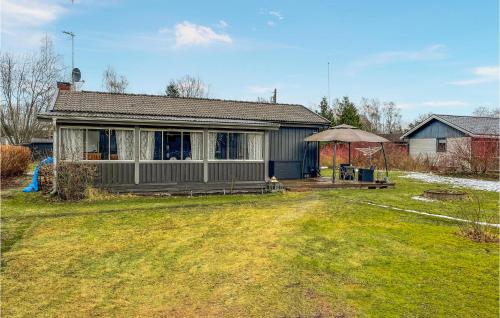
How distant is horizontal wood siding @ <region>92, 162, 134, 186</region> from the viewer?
40.2ft

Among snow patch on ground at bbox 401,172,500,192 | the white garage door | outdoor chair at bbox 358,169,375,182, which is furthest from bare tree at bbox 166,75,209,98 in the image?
outdoor chair at bbox 358,169,375,182

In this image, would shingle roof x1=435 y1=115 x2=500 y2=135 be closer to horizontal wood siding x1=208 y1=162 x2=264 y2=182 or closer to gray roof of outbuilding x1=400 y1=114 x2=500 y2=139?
gray roof of outbuilding x1=400 y1=114 x2=500 y2=139

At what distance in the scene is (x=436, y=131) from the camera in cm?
2786

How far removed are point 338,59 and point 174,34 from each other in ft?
40.3

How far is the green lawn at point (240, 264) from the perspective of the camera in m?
4.46

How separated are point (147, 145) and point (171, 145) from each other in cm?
86

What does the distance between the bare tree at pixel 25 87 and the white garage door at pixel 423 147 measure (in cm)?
3138

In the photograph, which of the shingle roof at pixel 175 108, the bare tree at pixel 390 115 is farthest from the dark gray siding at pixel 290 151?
the bare tree at pixel 390 115

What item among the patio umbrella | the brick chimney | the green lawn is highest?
the brick chimney

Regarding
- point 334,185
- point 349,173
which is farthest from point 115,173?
point 349,173

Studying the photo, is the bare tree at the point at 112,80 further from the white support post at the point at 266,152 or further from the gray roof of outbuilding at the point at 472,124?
the white support post at the point at 266,152

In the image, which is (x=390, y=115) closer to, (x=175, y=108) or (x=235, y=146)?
(x=175, y=108)

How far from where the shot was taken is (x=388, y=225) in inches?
338

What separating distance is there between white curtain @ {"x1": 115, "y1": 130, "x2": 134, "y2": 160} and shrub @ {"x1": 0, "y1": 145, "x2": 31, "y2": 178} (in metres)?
7.99
